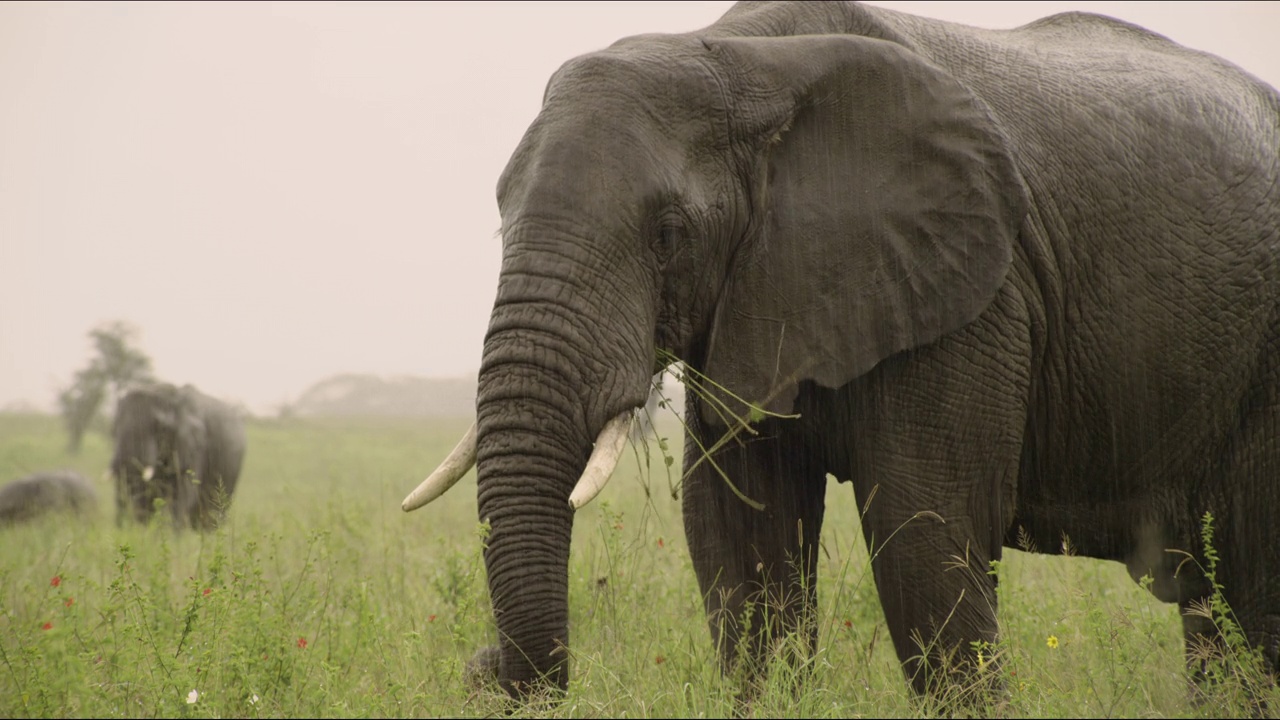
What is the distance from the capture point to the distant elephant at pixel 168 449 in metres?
14.3

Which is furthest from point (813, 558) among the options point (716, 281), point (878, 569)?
point (716, 281)

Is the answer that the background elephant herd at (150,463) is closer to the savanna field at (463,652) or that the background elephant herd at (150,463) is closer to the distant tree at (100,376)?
the savanna field at (463,652)

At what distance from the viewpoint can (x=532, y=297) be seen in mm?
3781

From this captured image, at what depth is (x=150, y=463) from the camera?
14.6 metres

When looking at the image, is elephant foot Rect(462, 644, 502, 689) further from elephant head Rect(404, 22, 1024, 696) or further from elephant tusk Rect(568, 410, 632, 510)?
elephant tusk Rect(568, 410, 632, 510)

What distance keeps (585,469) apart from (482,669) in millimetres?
925

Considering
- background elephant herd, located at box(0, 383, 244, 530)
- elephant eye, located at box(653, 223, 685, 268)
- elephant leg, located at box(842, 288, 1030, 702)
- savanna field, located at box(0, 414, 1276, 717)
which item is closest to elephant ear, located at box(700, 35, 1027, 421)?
elephant leg, located at box(842, 288, 1030, 702)

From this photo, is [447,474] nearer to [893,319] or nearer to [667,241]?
[667,241]

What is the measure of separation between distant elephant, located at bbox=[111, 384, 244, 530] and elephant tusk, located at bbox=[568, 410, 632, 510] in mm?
10957

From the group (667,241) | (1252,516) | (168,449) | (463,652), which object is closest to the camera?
(667,241)

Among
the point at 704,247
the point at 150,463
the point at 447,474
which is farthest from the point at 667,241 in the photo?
the point at 150,463

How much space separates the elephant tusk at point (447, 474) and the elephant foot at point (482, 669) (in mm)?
645

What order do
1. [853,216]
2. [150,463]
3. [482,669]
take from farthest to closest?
[150,463], [853,216], [482,669]

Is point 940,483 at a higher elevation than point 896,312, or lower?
lower
